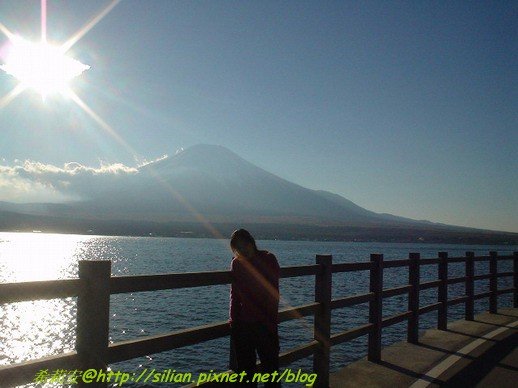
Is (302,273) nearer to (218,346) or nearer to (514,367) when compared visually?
(514,367)

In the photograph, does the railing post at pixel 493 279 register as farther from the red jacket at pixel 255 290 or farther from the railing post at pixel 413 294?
the red jacket at pixel 255 290

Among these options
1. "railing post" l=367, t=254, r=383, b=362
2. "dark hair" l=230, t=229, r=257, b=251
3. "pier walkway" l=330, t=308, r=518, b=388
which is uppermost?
"dark hair" l=230, t=229, r=257, b=251

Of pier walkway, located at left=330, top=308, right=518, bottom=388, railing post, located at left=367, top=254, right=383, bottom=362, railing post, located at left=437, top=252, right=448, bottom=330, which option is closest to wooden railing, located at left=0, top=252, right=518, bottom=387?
railing post, located at left=367, top=254, right=383, bottom=362

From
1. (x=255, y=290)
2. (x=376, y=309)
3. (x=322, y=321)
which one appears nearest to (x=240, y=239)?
(x=255, y=290)

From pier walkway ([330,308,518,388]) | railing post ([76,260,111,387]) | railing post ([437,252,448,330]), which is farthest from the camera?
railing post ([437,252,448,330])

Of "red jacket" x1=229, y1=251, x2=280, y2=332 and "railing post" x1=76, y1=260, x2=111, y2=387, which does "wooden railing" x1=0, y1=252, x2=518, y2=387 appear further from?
"red jacket" x1=229, y1=251, x2=280, y2=332

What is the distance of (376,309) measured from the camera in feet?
26.7

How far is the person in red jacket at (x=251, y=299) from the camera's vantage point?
193 inches

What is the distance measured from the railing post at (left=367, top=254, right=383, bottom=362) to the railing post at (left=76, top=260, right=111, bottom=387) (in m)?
5.01

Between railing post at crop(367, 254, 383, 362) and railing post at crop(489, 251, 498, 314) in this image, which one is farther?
railing post at crop(489, 251, 498, 314)

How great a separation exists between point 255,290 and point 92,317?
1.53m

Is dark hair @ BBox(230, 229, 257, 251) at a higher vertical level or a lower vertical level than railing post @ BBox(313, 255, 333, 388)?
higher

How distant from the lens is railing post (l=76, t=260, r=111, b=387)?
384 centimetres

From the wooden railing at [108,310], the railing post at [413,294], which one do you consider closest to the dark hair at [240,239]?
the wooden railing at [108,310]
